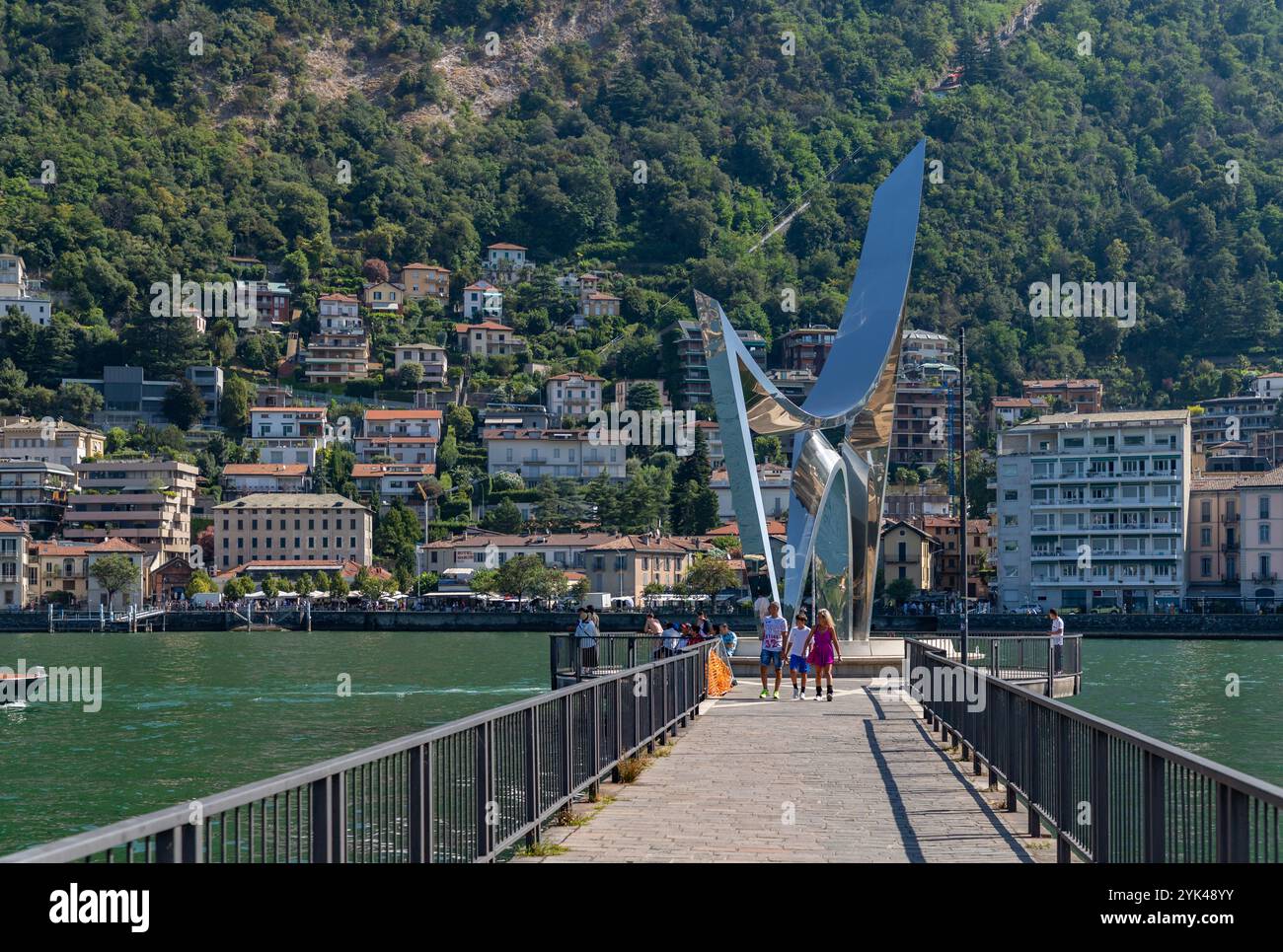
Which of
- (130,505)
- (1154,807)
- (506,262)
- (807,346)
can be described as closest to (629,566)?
(130,505)

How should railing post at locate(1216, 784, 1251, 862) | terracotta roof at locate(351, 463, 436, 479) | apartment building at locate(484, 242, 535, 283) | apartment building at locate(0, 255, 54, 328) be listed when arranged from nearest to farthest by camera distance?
railing post at locate(1216, 784, 1251, 862)
terracotta roof at locate(351, 463, 436, 479)
apartment building at locate(0, 255, 54, 328)
apartment building at locate(484, 242, 535, 283)

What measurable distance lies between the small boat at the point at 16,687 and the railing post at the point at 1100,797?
34887mm

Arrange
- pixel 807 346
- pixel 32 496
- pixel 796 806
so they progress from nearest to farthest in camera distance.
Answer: pixel 796 806 → pixel 32 496 → pixel 807 346

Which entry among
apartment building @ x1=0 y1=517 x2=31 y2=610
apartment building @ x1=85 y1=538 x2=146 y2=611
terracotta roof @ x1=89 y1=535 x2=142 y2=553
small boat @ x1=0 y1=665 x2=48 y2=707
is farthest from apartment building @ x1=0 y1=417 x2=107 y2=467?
small boat @ x1=0 y1=665 x2=48 y2=707

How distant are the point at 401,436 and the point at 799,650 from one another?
12371 cm

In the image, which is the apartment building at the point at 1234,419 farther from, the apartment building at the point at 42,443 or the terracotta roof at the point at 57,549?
the apartment building at the point at 42,443

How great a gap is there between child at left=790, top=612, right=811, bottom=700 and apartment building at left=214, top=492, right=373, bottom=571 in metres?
101

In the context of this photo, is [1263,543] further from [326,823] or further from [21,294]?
[21,294]

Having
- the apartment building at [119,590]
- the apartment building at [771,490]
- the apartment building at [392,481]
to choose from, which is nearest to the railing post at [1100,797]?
the apartment building at [119,590]

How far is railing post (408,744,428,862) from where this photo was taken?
841cm

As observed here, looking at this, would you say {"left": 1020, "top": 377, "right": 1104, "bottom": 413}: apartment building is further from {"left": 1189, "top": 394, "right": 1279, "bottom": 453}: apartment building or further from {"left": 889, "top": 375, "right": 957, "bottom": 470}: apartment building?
{"left": 889, "top": 375, "right": 957, "bottom": 470}: apartment building

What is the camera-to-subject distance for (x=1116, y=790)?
884 centimetres
